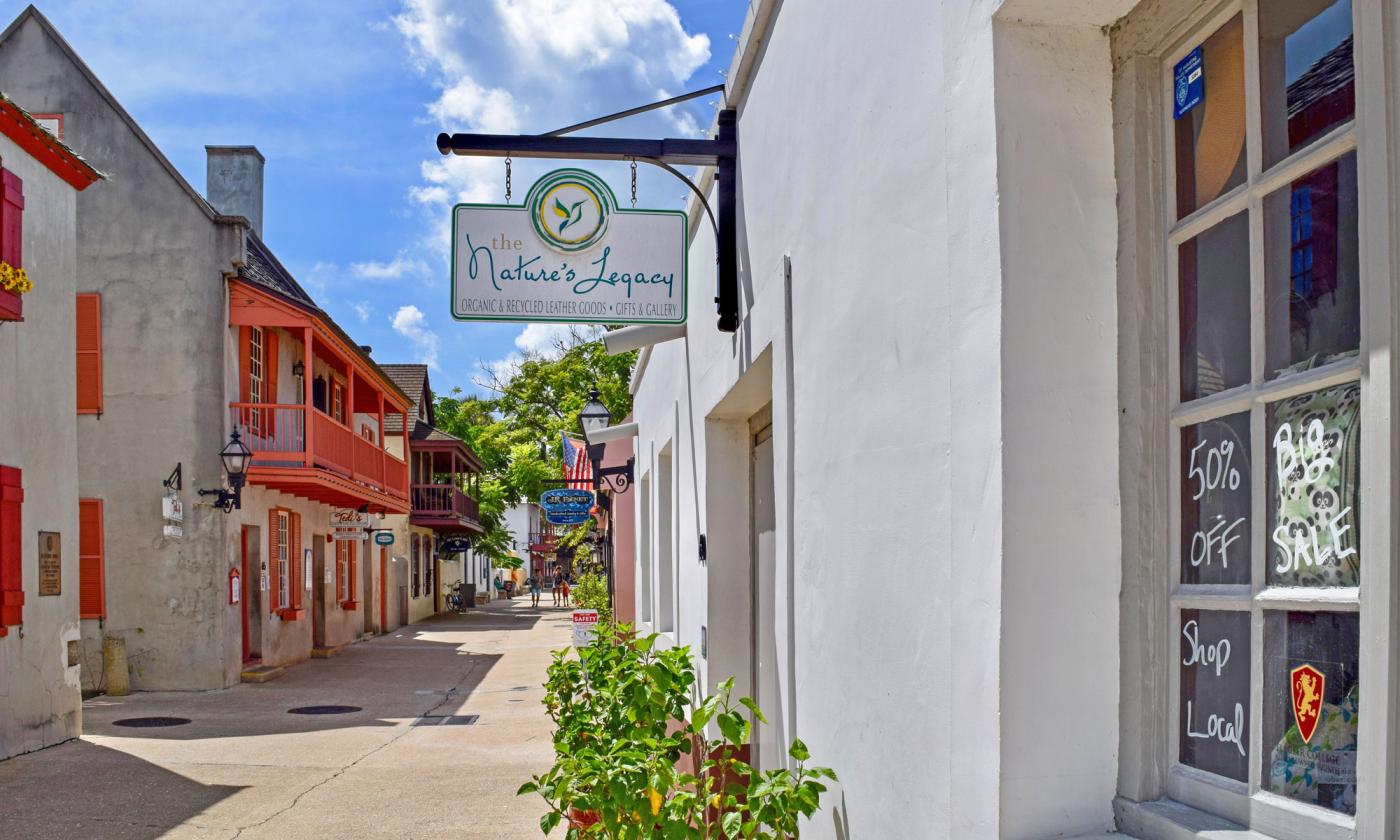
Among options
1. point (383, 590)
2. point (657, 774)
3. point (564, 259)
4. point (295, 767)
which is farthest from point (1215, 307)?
point (383, 590)

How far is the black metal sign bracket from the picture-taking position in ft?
18.0

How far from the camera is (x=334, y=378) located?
25.7m

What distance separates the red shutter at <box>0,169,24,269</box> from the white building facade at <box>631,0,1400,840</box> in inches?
349

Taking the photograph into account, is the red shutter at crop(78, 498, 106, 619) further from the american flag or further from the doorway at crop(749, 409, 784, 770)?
the doorway at crop(749, 409, 784, 770)

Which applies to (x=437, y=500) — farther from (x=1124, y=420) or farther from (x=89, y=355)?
(x=1124, y=420)

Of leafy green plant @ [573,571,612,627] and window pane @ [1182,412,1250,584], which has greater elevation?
window pane @ [1182,412,1250,584]

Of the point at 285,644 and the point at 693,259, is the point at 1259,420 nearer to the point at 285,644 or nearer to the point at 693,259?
the point at 693,259

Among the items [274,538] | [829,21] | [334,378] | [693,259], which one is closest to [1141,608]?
[829,21]

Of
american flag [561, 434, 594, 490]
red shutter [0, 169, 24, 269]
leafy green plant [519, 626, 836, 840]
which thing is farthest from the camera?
american flag [561, 434, 594, 490]

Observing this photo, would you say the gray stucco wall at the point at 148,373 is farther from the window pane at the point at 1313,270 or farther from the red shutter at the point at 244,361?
the window pane at the point at 1313,270

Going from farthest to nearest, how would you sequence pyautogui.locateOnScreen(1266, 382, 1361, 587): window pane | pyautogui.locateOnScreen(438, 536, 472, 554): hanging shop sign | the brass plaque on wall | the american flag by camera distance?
pyautogui.locateOnScreen(438, 536, 472, 554): hanging shop sign, the american flag, the brass plaque on wall, pyautogui.locateOnScreen(1266, 382, 1361, 587): window pane

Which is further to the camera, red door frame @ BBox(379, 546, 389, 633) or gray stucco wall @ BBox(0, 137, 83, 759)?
red door frame @ BBox(379, 546, 389, 633)

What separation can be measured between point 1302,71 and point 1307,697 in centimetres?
87

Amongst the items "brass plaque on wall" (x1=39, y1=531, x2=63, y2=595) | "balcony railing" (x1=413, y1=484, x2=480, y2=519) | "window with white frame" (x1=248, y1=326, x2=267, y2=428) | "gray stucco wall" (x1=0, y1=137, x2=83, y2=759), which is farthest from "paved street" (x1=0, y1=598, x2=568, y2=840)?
"balcony railing" (x1=413, y1=484, x2=480, y2=519)
